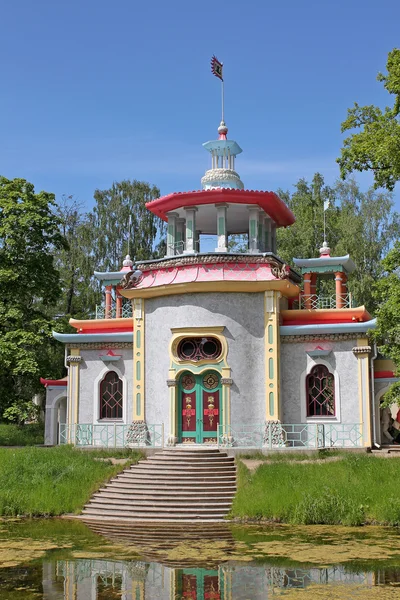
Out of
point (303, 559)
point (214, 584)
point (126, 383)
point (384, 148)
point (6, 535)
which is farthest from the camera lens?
point (126, 383)

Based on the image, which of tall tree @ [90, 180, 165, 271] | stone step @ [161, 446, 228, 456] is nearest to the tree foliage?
tall tree @ [90, 180, 165, 271]

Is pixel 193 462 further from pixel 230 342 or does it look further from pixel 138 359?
pixel 138 359

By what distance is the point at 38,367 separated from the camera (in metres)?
27.7

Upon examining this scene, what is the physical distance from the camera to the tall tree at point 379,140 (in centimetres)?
1775

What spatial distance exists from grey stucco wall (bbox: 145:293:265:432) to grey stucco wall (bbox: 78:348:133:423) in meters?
1.53

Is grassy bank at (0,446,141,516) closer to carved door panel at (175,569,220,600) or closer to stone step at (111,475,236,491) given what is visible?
stone step at (111,475,236,491)

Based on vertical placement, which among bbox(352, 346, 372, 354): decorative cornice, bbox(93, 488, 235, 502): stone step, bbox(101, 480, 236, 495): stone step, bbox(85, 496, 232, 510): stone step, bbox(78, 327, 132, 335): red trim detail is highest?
bbox(78, 327, 132, 335): red trim detail

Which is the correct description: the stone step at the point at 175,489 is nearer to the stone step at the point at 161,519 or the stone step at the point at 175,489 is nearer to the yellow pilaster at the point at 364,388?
the stone step at the point at 161,519

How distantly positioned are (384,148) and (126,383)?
1101 cm

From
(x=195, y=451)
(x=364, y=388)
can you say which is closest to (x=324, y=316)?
(x=364, y=388)

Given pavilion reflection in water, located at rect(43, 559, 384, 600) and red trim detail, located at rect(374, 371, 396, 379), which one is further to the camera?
red trim detail, located at rect(374, 371, 396, 379)

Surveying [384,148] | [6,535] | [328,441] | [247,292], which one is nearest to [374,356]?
[328,441]

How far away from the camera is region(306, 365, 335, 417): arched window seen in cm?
2189

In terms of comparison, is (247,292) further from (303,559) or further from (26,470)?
(303,559)
